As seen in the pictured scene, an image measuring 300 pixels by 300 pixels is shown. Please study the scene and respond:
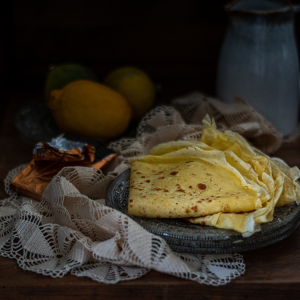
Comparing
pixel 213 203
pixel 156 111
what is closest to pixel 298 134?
pixel 156 111

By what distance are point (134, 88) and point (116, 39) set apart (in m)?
0.27

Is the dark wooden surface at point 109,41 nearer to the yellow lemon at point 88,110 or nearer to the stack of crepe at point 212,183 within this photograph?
the yellow lemon at point 88,110

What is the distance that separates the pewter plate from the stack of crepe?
0.03 feet

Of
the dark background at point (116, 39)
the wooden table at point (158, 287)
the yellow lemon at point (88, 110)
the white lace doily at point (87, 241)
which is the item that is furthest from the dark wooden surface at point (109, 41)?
the wooden table at point (158, 287)

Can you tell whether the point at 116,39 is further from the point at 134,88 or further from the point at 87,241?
the point at 87,241

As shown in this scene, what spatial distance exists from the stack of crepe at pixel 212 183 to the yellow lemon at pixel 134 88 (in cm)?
22

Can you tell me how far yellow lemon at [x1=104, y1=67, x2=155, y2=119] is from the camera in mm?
743

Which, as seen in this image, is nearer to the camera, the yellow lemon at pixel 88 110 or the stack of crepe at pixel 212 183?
the stack of crepe at pixel 212 183

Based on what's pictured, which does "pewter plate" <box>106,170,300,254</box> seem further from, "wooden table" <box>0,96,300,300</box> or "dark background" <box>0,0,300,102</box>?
"dark background" <box>0,0,300,102</box>

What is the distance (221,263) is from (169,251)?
62mm

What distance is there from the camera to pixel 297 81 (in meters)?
0.72

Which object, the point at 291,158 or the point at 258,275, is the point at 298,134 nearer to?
the point at 291,158

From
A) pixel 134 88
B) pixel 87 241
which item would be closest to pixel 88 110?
pixel 134 88

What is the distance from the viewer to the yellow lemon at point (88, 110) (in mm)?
658
